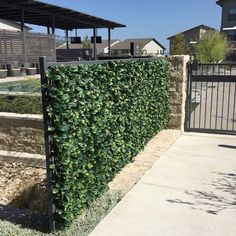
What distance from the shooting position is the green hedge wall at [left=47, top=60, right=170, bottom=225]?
125 inches

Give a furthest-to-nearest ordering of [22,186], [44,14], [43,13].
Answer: [44,14] → [43,13] → [22,186]

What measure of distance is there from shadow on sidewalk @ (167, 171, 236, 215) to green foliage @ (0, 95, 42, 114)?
3281 millimetres

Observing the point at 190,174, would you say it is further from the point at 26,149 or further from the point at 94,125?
the point at 26,149

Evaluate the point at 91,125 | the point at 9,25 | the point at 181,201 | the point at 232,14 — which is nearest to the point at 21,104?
the point at 91,125

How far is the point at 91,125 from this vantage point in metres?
3.74

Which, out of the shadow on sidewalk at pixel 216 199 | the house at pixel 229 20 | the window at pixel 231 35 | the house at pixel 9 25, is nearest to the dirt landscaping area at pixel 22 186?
the shadow on sidewalk at pixel 216 199

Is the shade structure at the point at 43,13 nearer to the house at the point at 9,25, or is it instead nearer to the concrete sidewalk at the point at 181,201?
the house at the point at 9,25

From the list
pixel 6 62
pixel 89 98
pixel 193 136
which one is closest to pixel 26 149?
pixel 89 98

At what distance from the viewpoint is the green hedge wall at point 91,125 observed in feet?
10.4

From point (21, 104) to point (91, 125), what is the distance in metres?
3.20

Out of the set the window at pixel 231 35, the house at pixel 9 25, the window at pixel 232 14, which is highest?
the window at pixel 232 14

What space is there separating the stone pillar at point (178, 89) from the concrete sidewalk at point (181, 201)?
1803 mm

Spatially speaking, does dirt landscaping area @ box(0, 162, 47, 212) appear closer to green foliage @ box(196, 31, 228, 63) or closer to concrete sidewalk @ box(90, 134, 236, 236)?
concrete sidewalk @ box(90, 134, 236, 236)

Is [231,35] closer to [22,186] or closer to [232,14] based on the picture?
[232,14]
